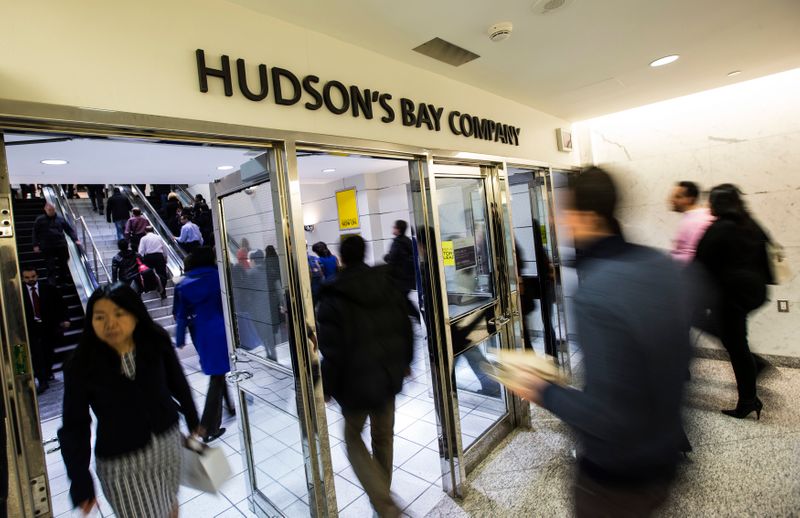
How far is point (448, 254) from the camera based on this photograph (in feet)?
10.8

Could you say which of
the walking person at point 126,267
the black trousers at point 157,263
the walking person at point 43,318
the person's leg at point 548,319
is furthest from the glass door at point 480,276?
the black trousers at point 157,263

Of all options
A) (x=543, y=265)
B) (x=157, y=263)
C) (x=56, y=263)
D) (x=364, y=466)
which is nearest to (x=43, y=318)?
(x=157, y=263)

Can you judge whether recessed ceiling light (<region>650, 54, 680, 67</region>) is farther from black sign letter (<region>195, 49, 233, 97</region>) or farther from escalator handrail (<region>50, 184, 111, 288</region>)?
escalator handrail (<region>50, 184, 111, 288</region>)

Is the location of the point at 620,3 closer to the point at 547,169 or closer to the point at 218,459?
the point at 547,169

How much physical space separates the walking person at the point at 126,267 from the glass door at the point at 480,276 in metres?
3.85

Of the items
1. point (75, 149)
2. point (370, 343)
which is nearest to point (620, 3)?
point (370, 343)

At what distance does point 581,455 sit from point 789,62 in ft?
14.5

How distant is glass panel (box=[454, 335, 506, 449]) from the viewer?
344cm

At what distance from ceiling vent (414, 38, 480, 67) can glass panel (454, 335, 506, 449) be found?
2137 millimetres

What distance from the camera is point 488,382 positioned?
12.4 feet

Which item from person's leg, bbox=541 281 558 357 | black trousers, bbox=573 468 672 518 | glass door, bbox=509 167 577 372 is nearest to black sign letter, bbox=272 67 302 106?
black trousers, bbox=573 468 672 518

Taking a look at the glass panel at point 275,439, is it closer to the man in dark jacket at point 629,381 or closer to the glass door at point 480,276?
the glass door at point 480,276

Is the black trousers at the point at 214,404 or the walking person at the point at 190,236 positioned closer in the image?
the black trousers at the point at 214,404

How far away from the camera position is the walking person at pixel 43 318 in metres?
4.33
